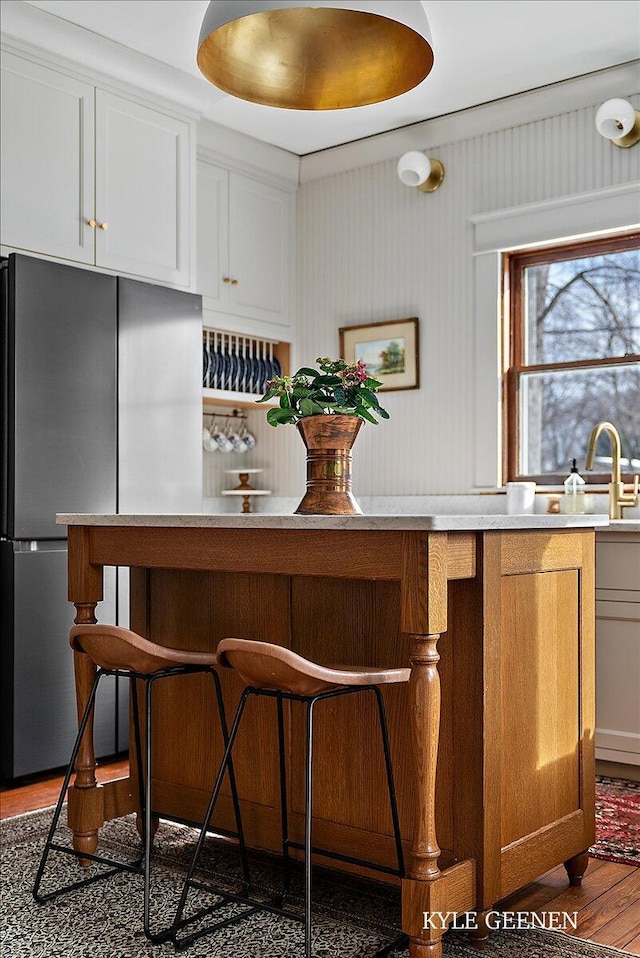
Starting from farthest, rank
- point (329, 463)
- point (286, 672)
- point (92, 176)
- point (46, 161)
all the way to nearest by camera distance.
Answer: point (92, 176) → point (46, 161) → point (329, 463) → point (286, 672)

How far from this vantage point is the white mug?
4168 mm

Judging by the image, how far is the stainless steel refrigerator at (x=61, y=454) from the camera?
11.6 feet

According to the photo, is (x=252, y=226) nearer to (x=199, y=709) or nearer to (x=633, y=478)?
(x=633, y=478)

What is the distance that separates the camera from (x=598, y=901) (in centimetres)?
240

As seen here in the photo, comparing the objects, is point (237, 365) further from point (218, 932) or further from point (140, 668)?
point (218, 932)

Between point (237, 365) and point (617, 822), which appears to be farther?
point (237, 365)

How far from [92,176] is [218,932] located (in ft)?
9.54

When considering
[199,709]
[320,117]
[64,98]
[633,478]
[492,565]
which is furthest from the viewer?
[320,117]

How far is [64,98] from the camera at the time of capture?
3834 millimetres

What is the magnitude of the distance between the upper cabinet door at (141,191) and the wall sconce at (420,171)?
3.47ft

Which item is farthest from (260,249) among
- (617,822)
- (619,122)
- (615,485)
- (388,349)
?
(617,822)

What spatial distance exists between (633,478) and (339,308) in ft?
6.15

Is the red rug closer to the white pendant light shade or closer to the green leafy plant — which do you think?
the green leafy plant

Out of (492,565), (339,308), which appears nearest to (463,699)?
(492,565)
